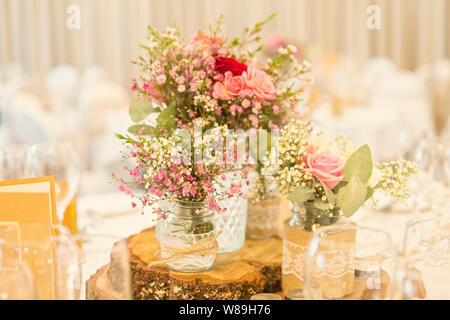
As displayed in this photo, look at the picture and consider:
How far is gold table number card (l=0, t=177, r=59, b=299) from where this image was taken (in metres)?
0.86

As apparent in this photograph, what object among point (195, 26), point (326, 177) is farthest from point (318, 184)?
point (195, 26)

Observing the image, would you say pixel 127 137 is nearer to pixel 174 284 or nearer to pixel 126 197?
pixel 174 284

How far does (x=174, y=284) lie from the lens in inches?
40.3

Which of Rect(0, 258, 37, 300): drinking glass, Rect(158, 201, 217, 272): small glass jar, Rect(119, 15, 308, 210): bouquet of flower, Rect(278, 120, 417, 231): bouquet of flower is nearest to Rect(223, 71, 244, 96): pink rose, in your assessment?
Rect(119, 15, 308, 210): bouquet of flower

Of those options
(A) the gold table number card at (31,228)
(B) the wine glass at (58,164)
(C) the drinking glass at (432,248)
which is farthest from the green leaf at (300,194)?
(B) the wine glass at (58,164)

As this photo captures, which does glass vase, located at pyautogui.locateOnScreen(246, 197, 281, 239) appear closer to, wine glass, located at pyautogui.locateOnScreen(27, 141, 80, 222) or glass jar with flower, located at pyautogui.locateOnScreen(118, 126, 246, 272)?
glass jar with flower, located at pyautogui.locateOnScreen(118, 126, 246, 272)

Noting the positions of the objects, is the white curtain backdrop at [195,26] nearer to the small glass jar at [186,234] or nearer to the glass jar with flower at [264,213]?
the glass jar with flower at [264,213]

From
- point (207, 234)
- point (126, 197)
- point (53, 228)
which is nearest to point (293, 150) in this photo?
point (207, 234)

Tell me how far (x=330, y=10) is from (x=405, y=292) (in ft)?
20.8

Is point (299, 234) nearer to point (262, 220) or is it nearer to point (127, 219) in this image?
point (262, 220)

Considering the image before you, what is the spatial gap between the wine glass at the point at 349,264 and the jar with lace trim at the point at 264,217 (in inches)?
13.8

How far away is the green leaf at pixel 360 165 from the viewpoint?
0.98m

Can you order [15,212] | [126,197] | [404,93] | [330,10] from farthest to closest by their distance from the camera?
[330,10] < [404,93] < [126,197] < [15,212]

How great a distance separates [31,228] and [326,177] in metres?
0.53
